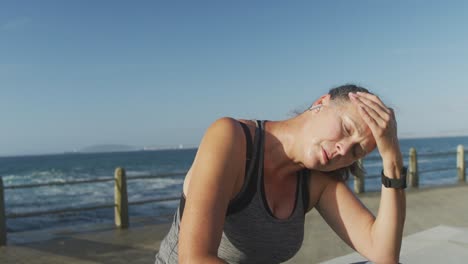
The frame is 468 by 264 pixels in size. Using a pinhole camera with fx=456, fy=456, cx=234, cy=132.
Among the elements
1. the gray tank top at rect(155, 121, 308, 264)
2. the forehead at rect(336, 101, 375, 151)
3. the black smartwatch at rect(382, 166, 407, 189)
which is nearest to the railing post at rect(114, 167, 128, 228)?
the gray tank top at rect(155, 121, 308, 264)

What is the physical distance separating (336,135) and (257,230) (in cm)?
36

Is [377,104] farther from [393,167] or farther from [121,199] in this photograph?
[121,199]

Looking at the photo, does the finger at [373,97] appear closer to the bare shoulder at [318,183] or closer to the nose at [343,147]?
the nose at [343,147]

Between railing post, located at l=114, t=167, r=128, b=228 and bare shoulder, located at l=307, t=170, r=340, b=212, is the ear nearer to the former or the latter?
bare shoulder, located at l=307, t=170, r=340, b=212

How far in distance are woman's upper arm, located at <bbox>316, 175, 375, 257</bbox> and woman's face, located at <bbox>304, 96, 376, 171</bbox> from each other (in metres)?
0.27

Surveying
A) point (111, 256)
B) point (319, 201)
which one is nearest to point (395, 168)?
point (319, 201)

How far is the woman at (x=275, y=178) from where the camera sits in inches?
47.0

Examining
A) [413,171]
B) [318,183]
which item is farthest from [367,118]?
[413,171]

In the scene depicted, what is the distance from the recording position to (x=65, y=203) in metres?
16.1

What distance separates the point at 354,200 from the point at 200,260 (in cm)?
75

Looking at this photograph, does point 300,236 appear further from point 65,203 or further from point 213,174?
point 65,203

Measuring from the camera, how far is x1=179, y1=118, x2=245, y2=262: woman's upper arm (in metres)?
1.16

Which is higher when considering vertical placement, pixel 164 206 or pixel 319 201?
pixel 319 201

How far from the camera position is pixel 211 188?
47.1 inches
